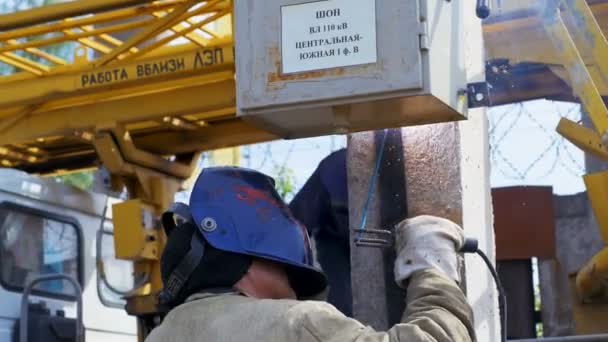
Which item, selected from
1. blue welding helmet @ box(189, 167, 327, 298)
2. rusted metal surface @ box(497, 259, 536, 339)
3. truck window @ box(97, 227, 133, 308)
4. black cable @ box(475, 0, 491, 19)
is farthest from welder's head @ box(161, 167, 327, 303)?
truck window @ box(97, 227, 133, 308)

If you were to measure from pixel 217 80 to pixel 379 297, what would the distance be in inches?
110

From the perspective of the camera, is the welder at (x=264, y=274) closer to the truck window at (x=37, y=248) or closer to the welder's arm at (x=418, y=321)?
the welder's arm at (x=418, y=321)

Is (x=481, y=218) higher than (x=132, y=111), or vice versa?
(x=132, y=111)

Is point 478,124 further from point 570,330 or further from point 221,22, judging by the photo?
point 221,22

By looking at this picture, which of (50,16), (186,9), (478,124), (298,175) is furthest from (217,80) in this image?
(298,175)

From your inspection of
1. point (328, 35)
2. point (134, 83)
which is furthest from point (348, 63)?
point (134, 83)

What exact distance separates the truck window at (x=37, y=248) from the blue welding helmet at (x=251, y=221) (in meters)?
2.71

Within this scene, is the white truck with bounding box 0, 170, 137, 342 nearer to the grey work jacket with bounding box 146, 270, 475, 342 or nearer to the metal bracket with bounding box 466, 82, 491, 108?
the grey work jacket with bounding box 146, 270, 475, 342

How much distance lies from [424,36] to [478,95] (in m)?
0.32

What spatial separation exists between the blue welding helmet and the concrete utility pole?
23cm

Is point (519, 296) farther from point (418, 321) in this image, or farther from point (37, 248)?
point (418, 321)

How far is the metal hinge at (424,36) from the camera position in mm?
2785

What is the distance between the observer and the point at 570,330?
17.6 feet

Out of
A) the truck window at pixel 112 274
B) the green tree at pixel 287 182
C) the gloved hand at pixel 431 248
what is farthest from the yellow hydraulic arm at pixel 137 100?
the green tree at pixel 287 182
